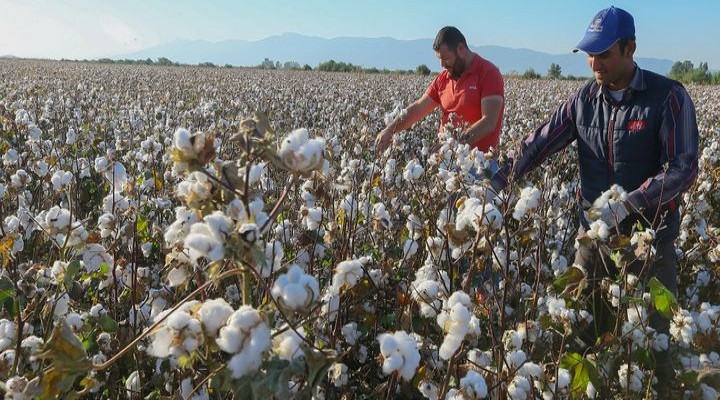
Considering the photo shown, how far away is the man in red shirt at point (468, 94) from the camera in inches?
158

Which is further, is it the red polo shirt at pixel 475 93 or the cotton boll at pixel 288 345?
the red polo shirt at pixel 475 93

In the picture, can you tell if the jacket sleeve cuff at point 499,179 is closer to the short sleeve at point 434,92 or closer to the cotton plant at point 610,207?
the cotton plant at point 610,207

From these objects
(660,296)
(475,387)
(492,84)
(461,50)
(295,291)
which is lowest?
(475,387)

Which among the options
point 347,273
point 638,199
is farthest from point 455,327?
point 638,199

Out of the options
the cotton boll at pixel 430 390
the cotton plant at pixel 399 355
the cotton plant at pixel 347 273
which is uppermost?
the cotton plant at pixel 347 273

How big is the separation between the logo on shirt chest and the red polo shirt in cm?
135

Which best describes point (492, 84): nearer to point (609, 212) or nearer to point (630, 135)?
point (630, 135)

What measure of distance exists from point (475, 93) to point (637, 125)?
61.4 inches

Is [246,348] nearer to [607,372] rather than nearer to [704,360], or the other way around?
[607,372]

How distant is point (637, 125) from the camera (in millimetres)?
2750

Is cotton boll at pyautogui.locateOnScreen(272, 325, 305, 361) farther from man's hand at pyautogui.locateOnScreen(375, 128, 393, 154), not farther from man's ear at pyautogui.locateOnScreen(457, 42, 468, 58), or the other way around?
man's ear at pyautogui.locateOnScreen(457, 42, 468, 58)

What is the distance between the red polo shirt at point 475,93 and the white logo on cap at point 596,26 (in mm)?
1279

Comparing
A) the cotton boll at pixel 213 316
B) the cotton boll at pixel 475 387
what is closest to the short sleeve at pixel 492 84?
the cotton boll at pixel 475 387

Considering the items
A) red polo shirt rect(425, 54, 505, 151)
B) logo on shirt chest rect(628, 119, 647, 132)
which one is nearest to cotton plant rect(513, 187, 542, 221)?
logo on shirt chest rect(628, 119, 647, 132)
